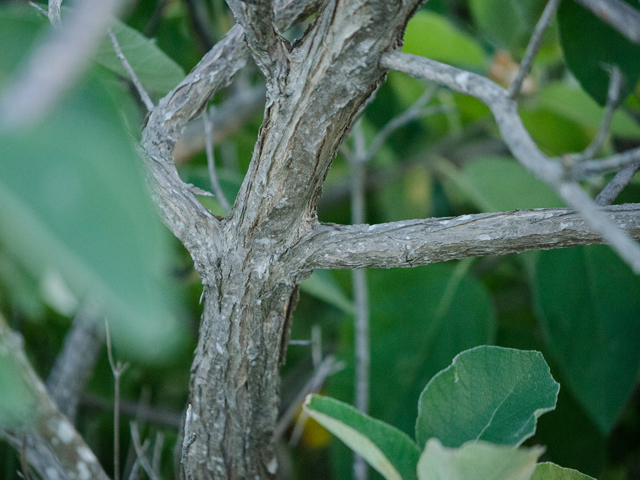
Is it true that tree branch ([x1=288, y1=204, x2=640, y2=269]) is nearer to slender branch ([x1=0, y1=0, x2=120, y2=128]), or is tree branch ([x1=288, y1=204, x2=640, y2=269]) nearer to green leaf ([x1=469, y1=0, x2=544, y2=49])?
slender branch ([x1=0, y1=0, x2=120, y2=128])

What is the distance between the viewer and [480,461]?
171 millimetres

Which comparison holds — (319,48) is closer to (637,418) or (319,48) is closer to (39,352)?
(39,352)

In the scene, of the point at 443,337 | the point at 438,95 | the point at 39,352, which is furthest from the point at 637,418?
the point at 39,352

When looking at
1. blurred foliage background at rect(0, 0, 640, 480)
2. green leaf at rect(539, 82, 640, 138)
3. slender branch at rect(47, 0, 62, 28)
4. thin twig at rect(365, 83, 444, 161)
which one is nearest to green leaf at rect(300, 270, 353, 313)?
blurred foliage background at rect(0, 0, 640, 480)

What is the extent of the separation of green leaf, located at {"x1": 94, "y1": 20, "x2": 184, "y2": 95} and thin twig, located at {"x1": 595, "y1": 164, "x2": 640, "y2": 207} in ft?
0.76

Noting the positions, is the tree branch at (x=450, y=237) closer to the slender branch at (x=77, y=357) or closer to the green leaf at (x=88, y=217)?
the green leaf at (x=88, y=217)

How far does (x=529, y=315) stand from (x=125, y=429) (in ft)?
1.83

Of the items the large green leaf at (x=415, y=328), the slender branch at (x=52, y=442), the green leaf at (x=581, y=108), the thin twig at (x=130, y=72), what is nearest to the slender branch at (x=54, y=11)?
the thin twig at (x=130, y=72)

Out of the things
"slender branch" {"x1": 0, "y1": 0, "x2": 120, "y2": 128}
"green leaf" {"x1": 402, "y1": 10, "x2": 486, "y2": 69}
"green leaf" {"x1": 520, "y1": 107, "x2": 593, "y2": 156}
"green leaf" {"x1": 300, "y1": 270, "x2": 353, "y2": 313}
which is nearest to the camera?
"slender branch" {"x1": 0, "y1": 0, "x2": 120, "y2": 128}

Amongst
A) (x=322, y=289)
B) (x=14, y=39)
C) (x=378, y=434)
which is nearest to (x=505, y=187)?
(x=322, y=289)

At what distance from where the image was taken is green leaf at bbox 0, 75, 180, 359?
0.08 meters

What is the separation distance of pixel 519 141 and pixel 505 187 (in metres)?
0.41

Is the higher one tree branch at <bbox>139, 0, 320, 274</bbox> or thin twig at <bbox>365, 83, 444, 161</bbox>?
thin twig at <bbox>365, 83, 444, 161</bbox>

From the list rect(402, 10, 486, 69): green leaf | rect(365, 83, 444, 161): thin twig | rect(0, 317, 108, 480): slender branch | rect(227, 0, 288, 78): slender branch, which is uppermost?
rect(402, 10, 486, 69): green leaf
